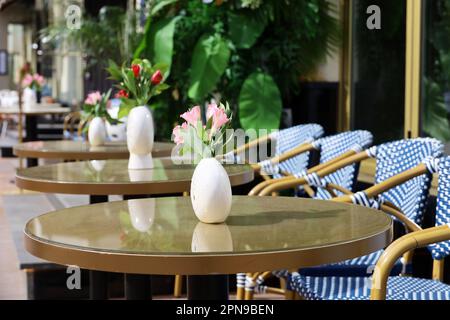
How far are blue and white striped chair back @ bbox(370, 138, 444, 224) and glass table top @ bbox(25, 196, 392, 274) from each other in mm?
735

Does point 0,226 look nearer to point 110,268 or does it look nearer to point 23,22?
point 110,268

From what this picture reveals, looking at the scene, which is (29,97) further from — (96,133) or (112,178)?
(112,178)

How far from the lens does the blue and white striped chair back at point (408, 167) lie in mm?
3230

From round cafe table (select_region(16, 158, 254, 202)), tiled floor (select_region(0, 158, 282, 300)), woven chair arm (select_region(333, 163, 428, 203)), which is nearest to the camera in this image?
round cafe table (select_region(16, 158, 254, 202))

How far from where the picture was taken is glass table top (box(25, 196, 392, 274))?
6.41ft

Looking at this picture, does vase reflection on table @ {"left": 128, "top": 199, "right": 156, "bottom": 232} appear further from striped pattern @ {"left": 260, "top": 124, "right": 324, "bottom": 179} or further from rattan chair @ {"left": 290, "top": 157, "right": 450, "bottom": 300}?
striped pattern @ {"left": 260, "top": 124, "right": 324, "bottom": 179}

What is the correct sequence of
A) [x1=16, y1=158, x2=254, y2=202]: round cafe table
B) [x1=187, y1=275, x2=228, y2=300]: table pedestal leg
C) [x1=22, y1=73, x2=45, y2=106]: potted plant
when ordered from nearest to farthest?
1. [x1=187, y1=275, x2=228, y2=300]: table pedestal leg
2. [x1=16, y1=158, x2=254, y2=202]: round cafe table
3. [x1=22, y1=73, x2=45, y2=106]: potted plant

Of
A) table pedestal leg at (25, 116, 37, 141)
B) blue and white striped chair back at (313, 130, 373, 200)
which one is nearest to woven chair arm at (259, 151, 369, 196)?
blue and white striped chair back at (313, 130, 373, 200)

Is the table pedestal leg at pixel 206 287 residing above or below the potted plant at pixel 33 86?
below

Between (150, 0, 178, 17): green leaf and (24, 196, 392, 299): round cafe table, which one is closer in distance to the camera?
(24, 196, 392, 299): round cafe table

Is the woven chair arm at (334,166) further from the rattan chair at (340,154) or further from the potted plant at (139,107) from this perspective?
the potted plant at (139,107)

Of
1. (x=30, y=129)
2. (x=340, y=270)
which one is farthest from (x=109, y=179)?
(x=30, y=129)

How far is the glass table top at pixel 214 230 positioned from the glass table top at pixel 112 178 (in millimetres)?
346

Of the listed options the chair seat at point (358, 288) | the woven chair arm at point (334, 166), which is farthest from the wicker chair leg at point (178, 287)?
the chair seat at point (358, 288)
